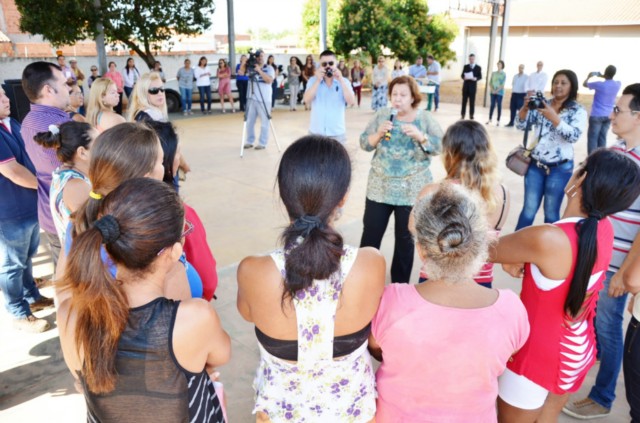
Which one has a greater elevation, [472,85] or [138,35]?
[138,35]

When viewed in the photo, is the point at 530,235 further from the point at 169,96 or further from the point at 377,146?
the point at 169,96

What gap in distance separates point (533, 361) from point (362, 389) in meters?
0.70

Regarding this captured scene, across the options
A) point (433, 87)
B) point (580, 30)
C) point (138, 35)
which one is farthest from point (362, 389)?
point (580, 30)

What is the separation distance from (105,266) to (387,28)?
2210 cm

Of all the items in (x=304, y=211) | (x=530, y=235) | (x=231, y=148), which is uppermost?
(x=304, y=211)

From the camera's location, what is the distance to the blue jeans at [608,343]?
2.36 metres

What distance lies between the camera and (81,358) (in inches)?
48.3

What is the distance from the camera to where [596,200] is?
169 cm

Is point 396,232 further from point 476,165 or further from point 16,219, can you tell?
point 16,219

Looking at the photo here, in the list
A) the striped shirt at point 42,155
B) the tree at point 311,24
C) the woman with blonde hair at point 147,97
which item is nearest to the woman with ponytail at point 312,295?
the striped shirt at point 42,155

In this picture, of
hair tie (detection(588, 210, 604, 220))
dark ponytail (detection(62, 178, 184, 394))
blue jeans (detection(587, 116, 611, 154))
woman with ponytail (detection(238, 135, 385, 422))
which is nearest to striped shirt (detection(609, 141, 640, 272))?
hair tie (detection(588, 210, 604, 220))

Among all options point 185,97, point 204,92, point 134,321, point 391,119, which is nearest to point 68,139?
point 134,321

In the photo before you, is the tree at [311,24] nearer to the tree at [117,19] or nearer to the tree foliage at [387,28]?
the tree foliage at [387,28]

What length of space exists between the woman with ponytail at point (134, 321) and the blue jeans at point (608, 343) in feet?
6.88
